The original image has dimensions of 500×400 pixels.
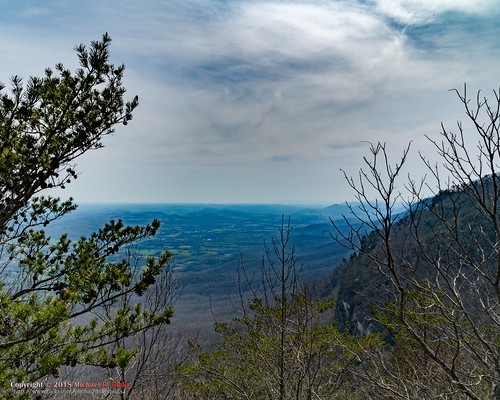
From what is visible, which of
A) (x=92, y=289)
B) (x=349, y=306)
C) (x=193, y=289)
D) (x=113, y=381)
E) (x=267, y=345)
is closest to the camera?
(x=92, y=289)

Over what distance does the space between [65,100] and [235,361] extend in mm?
9852

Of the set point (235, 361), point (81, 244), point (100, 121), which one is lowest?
point (235, 361)

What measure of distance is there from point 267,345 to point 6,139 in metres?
6.91

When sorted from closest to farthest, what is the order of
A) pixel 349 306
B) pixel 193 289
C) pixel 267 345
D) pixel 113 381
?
pixel 267 345 → pixel 113 381 → pixel 349 306 → pixel 193 289

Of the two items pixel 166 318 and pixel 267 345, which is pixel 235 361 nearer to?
pixel 267 345

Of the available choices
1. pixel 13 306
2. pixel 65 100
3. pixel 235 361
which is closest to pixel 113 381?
pixel 235 361

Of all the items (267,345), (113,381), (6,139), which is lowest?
(113,381)

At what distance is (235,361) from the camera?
1002 cm

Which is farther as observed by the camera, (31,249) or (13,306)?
(31,249)

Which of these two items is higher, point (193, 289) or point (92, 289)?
point (92, 289)

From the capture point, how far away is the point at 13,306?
3268 millimetres

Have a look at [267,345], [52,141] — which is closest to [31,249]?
[52,141]

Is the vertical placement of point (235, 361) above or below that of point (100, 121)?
below

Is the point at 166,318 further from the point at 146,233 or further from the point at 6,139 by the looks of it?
the point at 6,139
